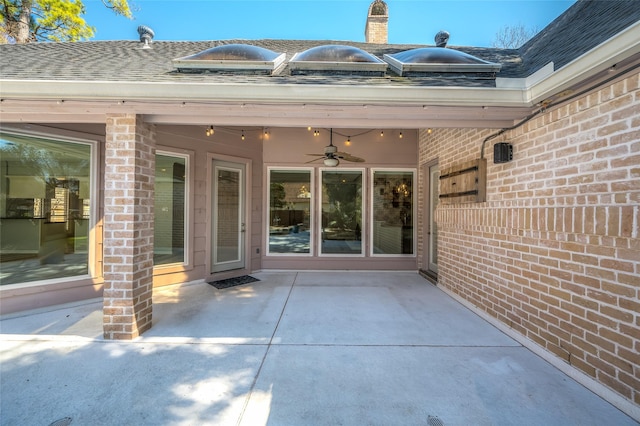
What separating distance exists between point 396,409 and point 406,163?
208 inches

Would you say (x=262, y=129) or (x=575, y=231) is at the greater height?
(x=262, y=129)

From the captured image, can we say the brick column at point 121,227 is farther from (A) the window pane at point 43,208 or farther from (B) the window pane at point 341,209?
(B) the window pane at point 341,209

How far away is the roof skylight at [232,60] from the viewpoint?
3.46 metres

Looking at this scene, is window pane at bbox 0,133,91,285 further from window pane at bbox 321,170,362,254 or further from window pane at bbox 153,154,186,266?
window pane at bbox 321,170,362,254

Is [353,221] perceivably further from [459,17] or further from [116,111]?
[459,17]

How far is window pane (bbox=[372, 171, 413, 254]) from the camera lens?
21.1ft

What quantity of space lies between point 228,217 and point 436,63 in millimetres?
4640

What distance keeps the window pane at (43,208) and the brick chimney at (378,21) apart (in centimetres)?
680

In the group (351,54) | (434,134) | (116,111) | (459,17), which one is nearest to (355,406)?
(116,111)

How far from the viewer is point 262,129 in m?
6.13

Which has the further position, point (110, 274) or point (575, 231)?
point (110, 274)

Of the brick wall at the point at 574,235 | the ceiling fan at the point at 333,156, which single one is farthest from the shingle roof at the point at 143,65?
the ceiling fan at the point at 333,156

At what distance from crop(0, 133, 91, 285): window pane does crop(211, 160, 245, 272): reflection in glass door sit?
202 centimetres

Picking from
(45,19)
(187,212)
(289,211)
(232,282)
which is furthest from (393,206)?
(45,19)
